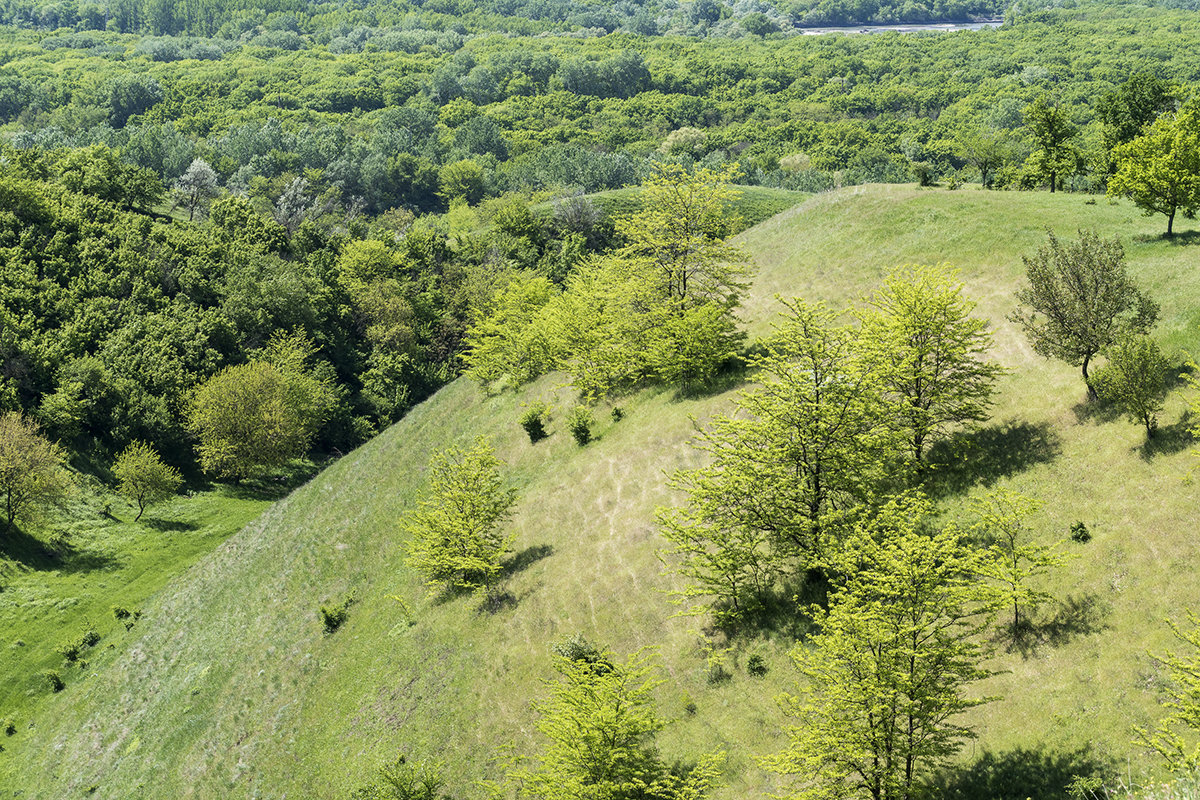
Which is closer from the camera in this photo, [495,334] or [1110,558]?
[1110,558]

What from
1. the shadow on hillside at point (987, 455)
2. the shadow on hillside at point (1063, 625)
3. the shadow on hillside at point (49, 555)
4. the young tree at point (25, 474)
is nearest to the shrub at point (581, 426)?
the shadow on hillside at point (987, 455)

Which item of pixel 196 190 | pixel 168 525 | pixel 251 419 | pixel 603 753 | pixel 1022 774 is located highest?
pixel 196 190

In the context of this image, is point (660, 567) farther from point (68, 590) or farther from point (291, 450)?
point (291, 450)

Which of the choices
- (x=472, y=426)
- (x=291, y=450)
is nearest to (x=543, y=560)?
(x=472, y=426)

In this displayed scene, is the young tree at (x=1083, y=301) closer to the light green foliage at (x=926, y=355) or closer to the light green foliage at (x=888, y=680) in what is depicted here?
the light green foliage at (x=926, y=355)

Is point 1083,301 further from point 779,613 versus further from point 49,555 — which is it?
point 49,555

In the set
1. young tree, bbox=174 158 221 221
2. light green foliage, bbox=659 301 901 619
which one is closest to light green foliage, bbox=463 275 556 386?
light green foliage, bbox=659 301 901 619

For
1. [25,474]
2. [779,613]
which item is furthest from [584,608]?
[25,474]
